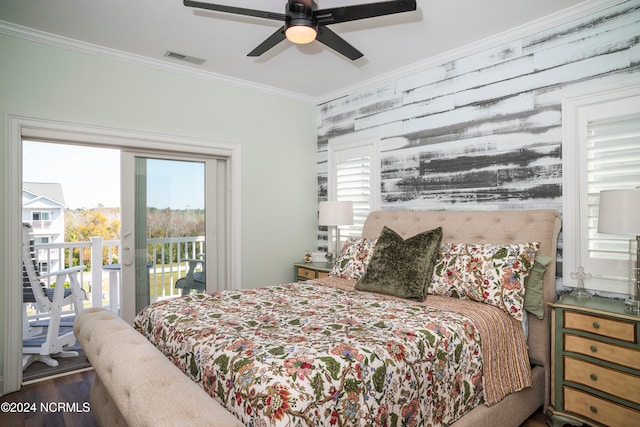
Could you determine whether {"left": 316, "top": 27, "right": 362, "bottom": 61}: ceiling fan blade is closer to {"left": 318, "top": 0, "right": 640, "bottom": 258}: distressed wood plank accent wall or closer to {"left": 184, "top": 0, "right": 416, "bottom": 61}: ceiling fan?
{"left": 184, "top": 0, "right": 416, "bottom": 61}: ceiling fan

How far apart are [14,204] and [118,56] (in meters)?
1.54

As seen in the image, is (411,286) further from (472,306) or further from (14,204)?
(14,204)

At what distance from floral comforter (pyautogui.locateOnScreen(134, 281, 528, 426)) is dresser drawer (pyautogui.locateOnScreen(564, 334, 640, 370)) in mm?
777

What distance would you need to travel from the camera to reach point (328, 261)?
440 centimetres

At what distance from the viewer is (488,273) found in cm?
241

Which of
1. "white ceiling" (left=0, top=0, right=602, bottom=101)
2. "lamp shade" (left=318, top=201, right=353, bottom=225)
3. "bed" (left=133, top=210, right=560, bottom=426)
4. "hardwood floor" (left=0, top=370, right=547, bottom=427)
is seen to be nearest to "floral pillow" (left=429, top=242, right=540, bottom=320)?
"bed" (left=133, top=210, right=560, bottom=426)

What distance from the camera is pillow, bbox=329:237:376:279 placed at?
3105 mm

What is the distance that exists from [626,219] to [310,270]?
2816 mm

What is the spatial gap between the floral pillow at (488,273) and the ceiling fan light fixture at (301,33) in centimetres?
177

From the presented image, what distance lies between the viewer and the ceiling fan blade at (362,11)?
1.91 meters

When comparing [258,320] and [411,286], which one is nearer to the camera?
[258,320]

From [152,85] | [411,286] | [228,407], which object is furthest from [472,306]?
[152,85]

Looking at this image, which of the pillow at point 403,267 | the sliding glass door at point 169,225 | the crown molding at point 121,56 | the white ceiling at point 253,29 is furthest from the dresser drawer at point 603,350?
the crown molding at point 121,56

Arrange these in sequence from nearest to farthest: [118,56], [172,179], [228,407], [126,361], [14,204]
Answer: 1. [228,407]
2. [126,361]
3. [14,204]
4. [118,56]
5. [172,179]
